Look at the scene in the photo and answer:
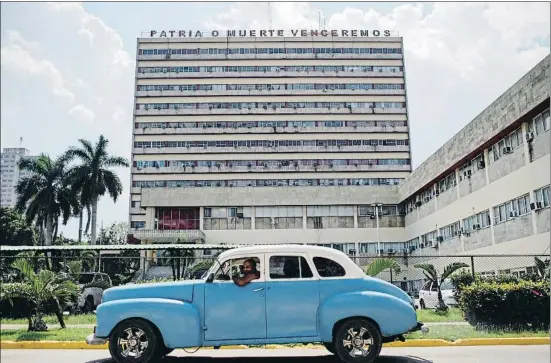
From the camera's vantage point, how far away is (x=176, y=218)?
48.7m

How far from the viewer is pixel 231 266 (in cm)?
774

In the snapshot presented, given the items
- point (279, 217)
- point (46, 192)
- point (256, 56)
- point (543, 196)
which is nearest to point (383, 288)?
point (543, 196)

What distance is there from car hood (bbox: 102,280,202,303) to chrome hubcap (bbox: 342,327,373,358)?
2.54 metres

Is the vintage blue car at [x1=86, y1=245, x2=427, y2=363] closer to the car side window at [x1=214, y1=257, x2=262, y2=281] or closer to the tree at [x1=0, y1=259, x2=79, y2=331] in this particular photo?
the car side window at [x1=214, y1=257, x2=262, y2=281]

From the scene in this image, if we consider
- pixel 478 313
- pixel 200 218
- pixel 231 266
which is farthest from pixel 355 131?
pixel 231 266

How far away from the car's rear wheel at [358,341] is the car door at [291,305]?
1.39ft

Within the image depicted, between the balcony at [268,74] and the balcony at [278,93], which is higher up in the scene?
the balcony at [268,74]

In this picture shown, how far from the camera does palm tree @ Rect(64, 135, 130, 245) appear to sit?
4712 centimetres

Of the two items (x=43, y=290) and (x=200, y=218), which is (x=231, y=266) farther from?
(x=200, y=218)

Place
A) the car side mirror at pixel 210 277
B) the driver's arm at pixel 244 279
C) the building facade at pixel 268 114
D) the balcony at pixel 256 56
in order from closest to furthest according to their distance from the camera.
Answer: the driver's arm at pixel 244 279, the car side mirror at pixel 210 277, the building facade at pixel 268 114, the balcony at pixel 256 56

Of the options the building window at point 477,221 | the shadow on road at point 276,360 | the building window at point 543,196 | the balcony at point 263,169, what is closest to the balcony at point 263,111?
the balcony at point 263,169

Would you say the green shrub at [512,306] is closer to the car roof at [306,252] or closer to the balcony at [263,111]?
the car roof at [306,252]

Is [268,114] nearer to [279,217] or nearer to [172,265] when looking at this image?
[279,217]

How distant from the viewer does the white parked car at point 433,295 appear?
815 inches
